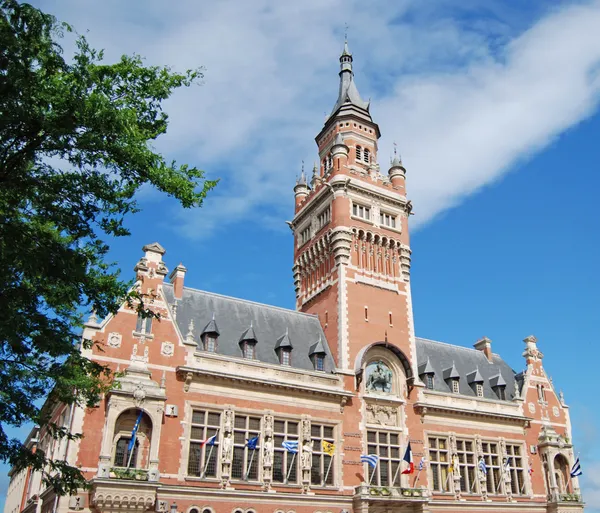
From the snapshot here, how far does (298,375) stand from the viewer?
4141 centimetres

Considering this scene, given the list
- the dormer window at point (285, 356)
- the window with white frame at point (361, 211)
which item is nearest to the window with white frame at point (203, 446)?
the dormer window at point (285, 356)

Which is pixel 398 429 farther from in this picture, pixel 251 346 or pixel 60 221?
pixel 60 221

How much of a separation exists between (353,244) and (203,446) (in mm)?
20407

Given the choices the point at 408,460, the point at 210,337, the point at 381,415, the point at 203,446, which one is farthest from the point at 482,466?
the point at 210,337

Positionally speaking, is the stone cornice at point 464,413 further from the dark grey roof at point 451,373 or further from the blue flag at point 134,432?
the blue flag at point 134,432

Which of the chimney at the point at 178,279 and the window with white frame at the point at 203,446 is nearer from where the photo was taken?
the window with white frame at the point at 203,446

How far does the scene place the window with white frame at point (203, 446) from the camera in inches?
1419

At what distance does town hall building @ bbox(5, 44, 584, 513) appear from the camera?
3484 cm

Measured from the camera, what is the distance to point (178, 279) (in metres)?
43.5

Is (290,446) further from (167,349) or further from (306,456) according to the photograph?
(167,349)

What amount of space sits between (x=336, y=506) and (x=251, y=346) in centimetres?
1181

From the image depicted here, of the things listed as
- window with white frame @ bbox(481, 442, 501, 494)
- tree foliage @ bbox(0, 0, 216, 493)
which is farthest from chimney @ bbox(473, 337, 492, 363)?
tree foliage @ bbox(0, 0, 216, 493)

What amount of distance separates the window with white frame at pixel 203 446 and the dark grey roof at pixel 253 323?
464cm

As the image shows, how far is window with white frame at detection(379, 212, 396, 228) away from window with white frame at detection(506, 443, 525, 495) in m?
20.5
